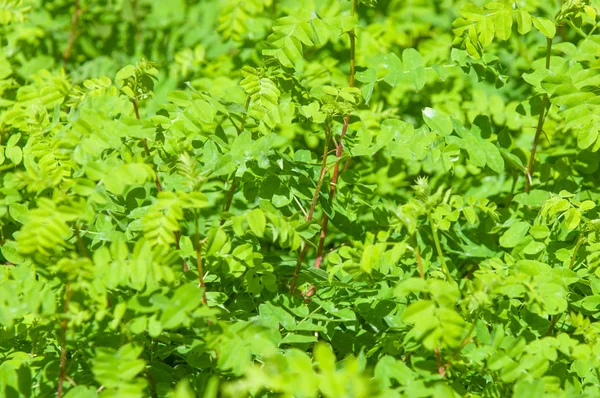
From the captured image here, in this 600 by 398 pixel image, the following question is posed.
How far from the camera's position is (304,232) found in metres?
1.85

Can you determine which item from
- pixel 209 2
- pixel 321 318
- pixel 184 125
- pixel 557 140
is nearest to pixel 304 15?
pixel 184 125

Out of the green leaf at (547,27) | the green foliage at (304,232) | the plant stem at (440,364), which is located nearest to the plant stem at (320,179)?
the green foliage at (304,232)

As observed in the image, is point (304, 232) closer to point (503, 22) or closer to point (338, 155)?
point (338, 155)

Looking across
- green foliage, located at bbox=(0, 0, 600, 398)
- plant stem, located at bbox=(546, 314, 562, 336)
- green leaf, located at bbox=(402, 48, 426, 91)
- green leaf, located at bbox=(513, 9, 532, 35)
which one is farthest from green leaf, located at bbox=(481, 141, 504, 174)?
plant stem, located at bbox=(546, 314, 562, 336)

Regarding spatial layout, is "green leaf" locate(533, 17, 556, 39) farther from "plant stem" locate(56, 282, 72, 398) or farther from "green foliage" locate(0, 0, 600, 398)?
"plant stem" locate(56, 282, 72, 398)

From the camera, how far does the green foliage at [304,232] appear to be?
4.98 feet

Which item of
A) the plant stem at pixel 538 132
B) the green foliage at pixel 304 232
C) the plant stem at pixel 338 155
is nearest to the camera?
the green foliage at pixel 304 232

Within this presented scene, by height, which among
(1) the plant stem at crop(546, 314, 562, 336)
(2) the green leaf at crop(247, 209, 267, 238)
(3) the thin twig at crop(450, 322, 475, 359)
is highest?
(2) the green leaf at crop(247, 209, 267, 238)

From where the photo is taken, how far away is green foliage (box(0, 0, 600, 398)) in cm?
152

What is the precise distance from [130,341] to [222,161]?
0.55 meters

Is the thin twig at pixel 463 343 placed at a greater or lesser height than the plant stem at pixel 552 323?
greater

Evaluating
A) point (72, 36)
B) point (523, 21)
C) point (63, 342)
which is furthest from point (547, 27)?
point (72, 36)

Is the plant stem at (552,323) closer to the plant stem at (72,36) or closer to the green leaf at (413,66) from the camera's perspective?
the green leaf at (413,66)

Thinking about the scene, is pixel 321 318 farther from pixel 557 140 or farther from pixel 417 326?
pixel 557 140
